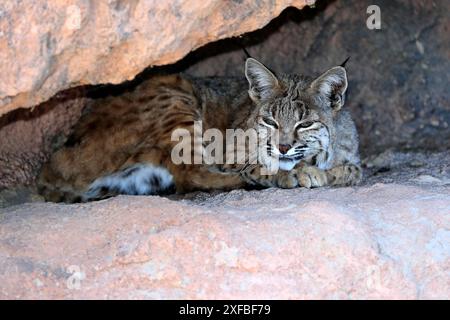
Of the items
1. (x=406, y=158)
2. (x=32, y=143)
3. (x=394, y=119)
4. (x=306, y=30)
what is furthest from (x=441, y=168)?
(x=32, y=143)

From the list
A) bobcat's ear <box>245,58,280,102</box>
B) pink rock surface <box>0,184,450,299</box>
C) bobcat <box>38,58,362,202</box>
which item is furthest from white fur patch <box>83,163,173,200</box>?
pink rock surface <box>0,184,450,299</box>

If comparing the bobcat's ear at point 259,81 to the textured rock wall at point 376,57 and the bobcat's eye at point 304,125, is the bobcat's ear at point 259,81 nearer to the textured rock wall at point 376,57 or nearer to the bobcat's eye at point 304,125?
the bobcat's eye at point 304,125

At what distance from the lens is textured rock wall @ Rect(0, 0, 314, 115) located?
3.22 m

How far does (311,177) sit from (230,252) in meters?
1.73

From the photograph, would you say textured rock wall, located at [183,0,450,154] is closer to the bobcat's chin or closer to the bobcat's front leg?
the bobcat's front leg

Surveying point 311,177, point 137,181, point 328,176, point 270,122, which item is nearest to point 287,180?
point 311,177

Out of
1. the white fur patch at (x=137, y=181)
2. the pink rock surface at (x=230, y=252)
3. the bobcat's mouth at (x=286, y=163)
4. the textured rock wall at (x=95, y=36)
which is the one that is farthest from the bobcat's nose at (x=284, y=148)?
the pink rock surface at (x=230, y=252)

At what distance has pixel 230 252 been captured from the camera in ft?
9.68

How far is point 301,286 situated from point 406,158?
9.34 ft

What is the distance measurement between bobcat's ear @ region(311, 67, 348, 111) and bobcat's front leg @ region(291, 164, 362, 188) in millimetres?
397

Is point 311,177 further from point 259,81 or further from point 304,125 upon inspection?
point 259,81

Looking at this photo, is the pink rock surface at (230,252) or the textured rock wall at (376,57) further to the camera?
the textured rock wall at (376,57)

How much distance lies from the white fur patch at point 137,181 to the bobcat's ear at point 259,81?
2.45 feet

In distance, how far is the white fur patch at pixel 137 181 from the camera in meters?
4.88
